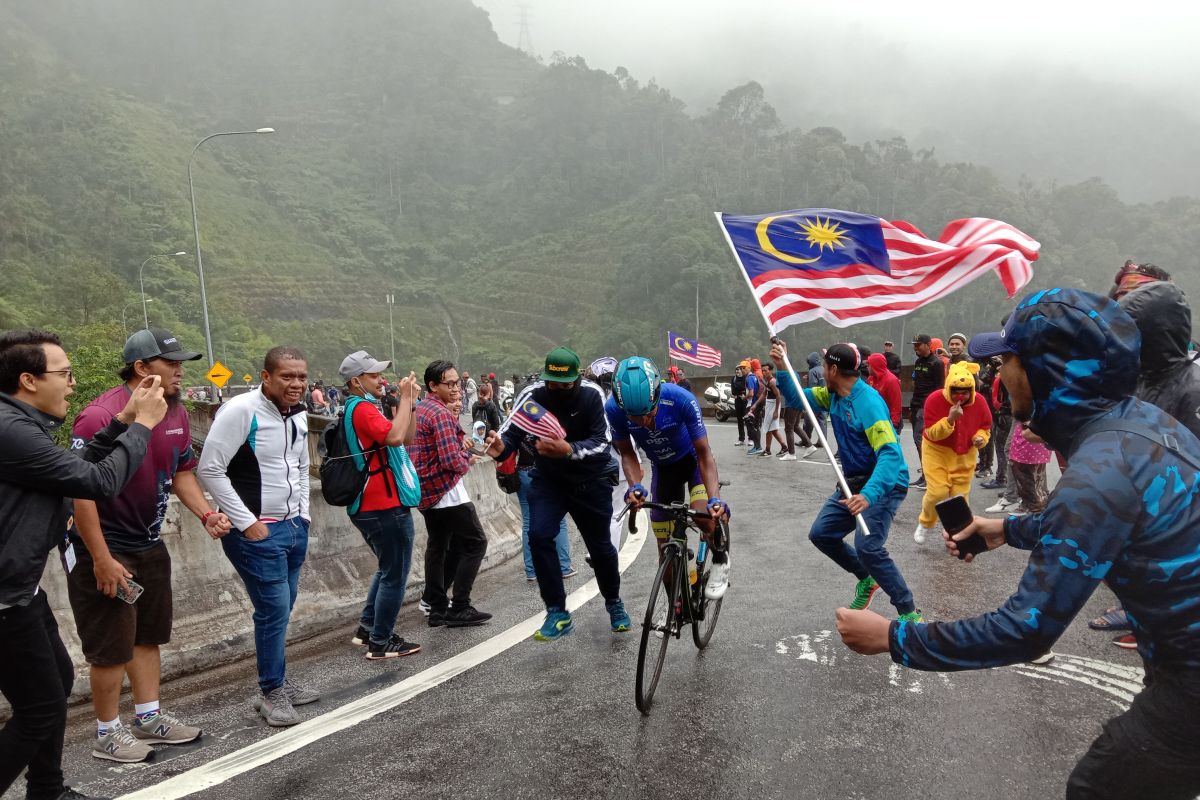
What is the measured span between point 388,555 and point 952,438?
5369 mm

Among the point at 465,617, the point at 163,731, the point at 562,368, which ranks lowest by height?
the point at 465,617

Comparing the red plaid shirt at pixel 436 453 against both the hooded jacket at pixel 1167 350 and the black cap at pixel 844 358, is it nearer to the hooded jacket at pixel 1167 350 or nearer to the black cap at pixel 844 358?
the black cap at pixel 844 358

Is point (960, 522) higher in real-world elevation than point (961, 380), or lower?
higher

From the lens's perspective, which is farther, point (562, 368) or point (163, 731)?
point (562, 368)

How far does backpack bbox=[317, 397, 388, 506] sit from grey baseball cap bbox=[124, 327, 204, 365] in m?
1.34

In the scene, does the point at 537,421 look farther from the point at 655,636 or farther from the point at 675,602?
the point at 655,636

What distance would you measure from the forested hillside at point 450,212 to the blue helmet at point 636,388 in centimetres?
4720

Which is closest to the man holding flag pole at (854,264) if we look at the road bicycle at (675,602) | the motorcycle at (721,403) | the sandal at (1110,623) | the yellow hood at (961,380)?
the road bicycle at (675,602)

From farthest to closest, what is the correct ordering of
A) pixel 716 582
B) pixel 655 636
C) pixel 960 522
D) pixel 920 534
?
pixel 920 534 < pixel 716 582 < pixel 655 636 < pixel 960 522

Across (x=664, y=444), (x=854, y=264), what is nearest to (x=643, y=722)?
(x=664, y=444)

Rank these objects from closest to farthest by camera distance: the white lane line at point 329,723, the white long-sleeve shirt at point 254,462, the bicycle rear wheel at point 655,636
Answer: the white lane line at point 329,723
the bicycle rear wheel at point 655,636
the white long-sleeve shirt at point 254,462

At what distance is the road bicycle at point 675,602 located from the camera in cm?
434

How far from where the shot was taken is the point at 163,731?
4.16 metres

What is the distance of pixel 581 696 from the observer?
460cm
